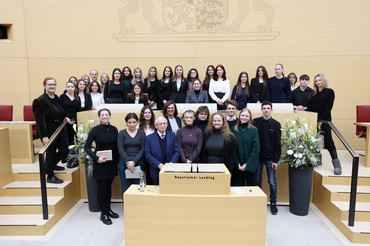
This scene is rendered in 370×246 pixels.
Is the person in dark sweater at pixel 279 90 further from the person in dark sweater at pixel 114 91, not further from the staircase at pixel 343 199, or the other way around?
the person in dark sweater at pixel 114 91

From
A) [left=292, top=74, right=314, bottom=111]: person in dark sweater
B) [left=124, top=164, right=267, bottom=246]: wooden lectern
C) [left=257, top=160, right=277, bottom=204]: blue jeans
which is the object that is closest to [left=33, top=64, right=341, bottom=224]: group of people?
[left=257, top=160, right=277, bottom=204]: blue jeans

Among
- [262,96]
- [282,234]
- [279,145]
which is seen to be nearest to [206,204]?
[282,234]

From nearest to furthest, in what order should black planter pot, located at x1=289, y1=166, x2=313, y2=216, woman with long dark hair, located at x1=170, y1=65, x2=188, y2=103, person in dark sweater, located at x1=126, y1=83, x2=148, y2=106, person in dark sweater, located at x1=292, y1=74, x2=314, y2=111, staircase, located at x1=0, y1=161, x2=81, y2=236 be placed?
1. staircase, located at x1=0, y1=161, x2=81, y2=236
2. black planter pot, located at x1=289, y1=166, x2=313, y2=216
3. person in dark sweater, located at x1=126, y1=83, x2=148, y2=106
4. woman with long dark hair, located at x1=170, y1=65, x2=188, y2=103
5. person in dark sweater, located at x1=292, y1=74, x2=314, y2=111

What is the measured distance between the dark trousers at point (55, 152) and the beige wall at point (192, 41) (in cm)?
281

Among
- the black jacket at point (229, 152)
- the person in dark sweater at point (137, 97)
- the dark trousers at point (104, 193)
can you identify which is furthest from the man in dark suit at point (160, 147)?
the person in dark sweater at point (137, 97)

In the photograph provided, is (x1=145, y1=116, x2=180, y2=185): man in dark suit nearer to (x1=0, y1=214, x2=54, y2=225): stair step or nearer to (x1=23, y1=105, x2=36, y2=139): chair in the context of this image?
(x1=0, y1=214, x2=54, y2=225): stair step

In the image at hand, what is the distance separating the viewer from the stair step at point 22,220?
3502mm

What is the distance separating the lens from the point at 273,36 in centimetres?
628

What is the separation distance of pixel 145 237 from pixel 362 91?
6.04 metres

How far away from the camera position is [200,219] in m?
2.68

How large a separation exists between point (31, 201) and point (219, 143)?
9.13 ft

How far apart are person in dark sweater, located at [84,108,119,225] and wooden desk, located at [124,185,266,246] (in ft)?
3.50

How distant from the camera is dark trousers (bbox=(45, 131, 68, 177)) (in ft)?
13.2

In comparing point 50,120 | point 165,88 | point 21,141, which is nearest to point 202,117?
point 165,88
